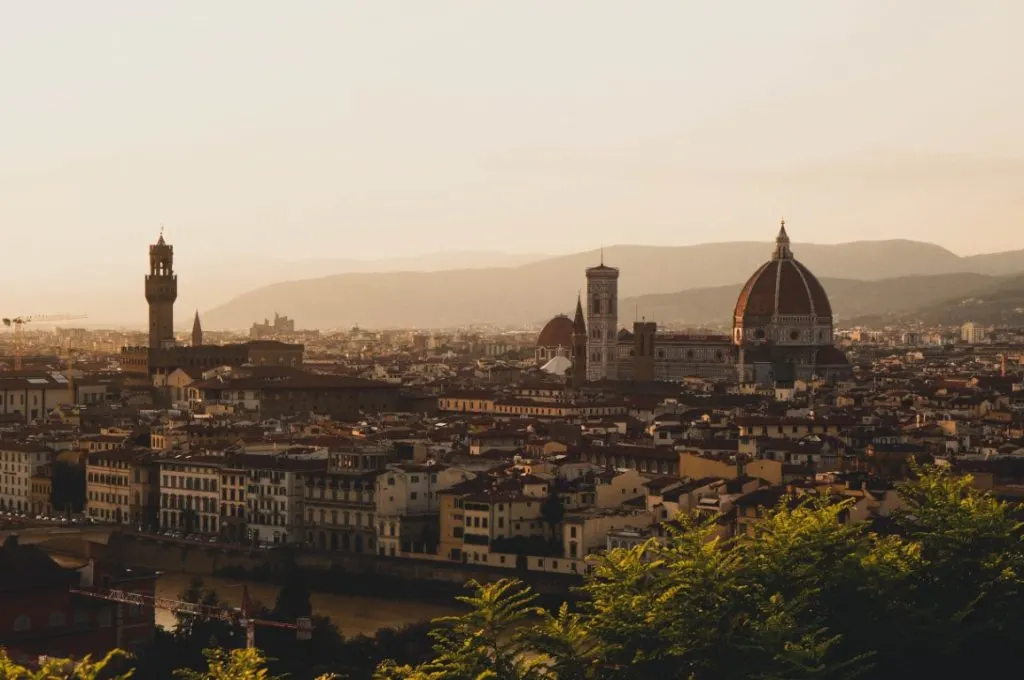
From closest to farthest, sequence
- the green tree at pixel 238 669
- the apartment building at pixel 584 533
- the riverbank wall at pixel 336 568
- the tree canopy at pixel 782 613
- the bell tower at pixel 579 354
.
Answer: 1. the green tree at pixel 238 669
2. the tree canopy at pixel 782 613
3. the apartment building at pixel 584 533
4. the riverbank wall at pixel 336 568
5. the bell tower at pixel 579 354

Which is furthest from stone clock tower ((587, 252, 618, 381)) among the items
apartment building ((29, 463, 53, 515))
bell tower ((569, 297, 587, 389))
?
apartment building ((29, 463, 53, 515))

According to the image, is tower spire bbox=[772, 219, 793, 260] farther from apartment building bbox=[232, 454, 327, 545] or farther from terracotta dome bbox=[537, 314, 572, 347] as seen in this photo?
apartment building bbox=[232, 454, 327, 545]

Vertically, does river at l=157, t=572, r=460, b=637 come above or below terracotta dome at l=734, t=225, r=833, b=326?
below

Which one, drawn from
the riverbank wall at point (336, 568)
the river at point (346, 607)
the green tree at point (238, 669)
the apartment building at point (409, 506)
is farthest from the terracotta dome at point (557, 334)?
the green tree at point (238, 669)

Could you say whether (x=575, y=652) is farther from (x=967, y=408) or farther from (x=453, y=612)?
(x=967, y=408)

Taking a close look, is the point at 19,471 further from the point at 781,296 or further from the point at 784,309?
the point at 781,296

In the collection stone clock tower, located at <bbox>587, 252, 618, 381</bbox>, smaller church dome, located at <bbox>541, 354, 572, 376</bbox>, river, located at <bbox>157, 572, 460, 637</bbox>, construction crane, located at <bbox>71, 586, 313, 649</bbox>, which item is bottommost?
river, located at <bbox>157, 572, 460, 637</bbox>

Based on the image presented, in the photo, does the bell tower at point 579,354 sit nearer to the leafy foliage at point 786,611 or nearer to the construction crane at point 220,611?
→ the construction crane at point 220,611
